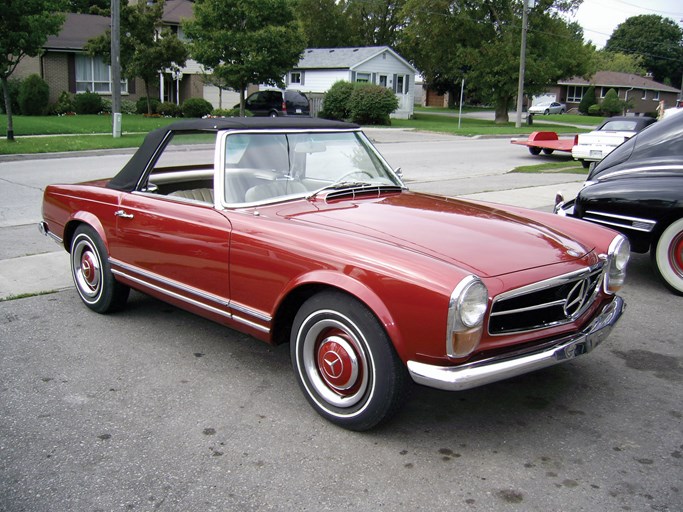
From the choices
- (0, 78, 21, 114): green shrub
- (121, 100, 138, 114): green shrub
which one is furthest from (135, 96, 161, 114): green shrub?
(0, 78, 21, 114): green shrub

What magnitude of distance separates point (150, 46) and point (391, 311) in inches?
1178

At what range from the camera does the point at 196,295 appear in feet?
13.6

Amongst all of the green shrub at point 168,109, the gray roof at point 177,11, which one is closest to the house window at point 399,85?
the gray roof at point 177,11

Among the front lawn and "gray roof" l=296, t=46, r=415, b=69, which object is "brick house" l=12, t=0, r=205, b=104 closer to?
the front lawn

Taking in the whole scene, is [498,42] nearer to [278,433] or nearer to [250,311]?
[250,311]

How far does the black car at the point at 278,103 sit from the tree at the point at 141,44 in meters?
4.01

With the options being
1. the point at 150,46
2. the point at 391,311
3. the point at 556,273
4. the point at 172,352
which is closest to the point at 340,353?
the point at 391,311

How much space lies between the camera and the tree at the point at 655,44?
96750 millimetres

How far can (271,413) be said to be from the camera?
3617 mm

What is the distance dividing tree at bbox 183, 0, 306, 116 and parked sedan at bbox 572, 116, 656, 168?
51.0 ft

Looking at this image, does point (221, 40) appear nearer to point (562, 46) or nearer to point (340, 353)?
point (562, 46)

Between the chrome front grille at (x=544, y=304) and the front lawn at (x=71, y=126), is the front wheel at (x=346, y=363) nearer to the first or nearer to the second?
the chrome front grille at (x=544, y=304)

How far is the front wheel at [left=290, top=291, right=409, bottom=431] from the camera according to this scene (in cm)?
319

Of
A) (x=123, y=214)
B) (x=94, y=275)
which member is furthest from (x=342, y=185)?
(x=94, y=275)
